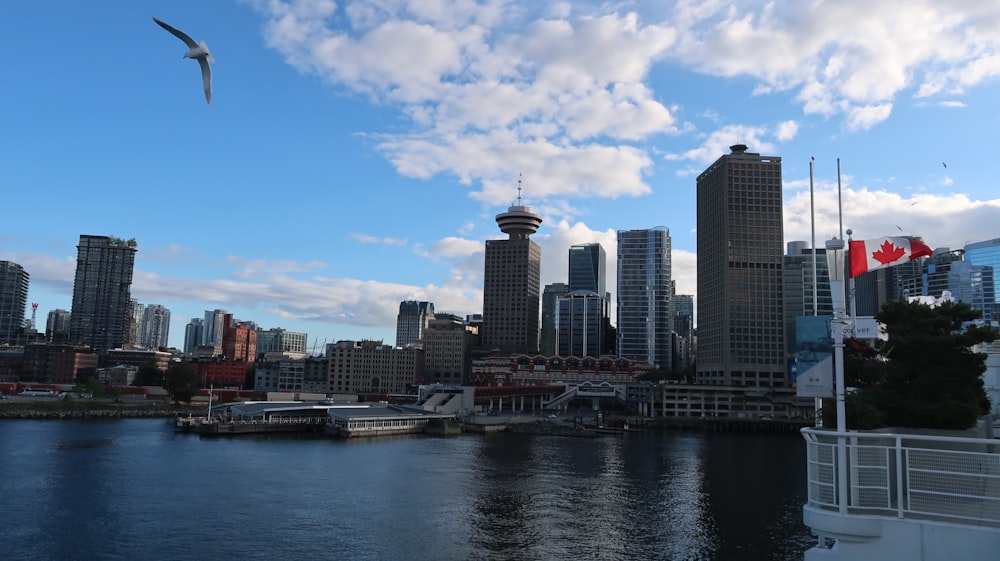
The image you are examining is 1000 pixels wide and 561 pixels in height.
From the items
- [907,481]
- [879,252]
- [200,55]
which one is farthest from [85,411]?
[907,481]

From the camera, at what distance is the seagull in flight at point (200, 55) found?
1888 centimetres

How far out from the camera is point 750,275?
18562 cm

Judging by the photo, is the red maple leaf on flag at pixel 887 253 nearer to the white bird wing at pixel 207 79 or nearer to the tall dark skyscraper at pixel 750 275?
the white bird wing at pixel 207 79

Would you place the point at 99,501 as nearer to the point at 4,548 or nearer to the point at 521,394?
the point at 4,548

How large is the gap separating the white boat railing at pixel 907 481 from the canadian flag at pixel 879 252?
435 centimetres

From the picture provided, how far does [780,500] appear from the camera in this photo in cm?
5119

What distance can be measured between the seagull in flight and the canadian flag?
17.1 m

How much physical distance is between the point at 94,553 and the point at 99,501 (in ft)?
44.5

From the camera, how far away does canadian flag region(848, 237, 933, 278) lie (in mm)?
15898

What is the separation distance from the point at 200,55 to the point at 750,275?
183 metres

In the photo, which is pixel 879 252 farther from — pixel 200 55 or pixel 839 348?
pixel 200 55

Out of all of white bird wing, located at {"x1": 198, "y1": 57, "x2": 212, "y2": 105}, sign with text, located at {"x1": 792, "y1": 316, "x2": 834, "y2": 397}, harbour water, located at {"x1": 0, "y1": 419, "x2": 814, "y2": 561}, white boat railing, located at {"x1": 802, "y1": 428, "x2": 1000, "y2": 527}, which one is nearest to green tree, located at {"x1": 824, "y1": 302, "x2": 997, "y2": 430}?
harbour water, located at {"x1": 0, "y1": 419, "x2": 814, "y2": 561}

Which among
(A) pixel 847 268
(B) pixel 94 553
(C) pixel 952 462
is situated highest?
(A) pixel 847 268

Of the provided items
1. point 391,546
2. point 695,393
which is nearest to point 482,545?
point 391,546
